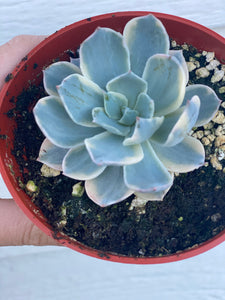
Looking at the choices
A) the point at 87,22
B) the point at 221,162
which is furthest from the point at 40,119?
the point at 221,162

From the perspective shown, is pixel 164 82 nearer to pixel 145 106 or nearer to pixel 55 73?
pixel 145 106

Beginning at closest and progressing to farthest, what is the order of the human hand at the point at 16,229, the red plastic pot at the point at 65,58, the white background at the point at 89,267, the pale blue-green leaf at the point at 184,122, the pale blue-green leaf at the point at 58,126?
the pale blue-green leaf at the point at 184,122 < the pale blue-green leaf at the point at 58,126 < the red plastic pot at the point at 65,58 < the human hand at the point at 16,229 < the white background at the point at 89,267

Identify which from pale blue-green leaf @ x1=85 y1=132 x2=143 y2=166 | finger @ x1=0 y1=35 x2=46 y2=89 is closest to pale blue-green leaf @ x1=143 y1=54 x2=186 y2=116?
pale blue-green leaf @ x1=85 y1=132 x2=143 y2=166

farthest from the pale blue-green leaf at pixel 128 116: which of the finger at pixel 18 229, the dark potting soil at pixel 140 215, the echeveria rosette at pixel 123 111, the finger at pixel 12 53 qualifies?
the finger at pixel 18 229

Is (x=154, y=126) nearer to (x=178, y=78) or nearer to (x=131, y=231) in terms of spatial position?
(x=178, y=78)

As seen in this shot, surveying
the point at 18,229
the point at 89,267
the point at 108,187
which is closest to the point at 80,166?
the point at 108,187

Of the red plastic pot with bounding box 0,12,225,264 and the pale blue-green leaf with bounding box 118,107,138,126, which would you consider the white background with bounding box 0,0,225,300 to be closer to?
the red plastic pot with bounding box 0,12,225,264

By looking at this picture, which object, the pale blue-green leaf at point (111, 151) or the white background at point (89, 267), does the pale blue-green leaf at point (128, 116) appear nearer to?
the pale blue-green leaf at point (111, 151)
